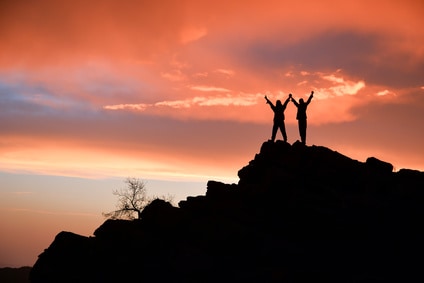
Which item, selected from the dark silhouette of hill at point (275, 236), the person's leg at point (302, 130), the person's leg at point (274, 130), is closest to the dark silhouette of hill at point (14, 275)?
the dark silhouette of hill at point (275, 236)

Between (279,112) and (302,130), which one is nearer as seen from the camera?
(279,112)

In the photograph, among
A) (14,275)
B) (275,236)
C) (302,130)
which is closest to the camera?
(275,236)

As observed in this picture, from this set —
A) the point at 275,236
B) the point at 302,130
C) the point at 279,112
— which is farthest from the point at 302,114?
the point at 275,236

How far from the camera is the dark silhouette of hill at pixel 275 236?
77.7 feet

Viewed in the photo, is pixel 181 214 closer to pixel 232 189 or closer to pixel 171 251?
pixel 171 251

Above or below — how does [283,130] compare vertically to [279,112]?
below

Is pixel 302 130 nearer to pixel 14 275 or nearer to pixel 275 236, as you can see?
pixel 275 236

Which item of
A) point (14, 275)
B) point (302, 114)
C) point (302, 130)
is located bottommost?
point (14, 275)

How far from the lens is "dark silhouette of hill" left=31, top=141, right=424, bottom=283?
23.7m

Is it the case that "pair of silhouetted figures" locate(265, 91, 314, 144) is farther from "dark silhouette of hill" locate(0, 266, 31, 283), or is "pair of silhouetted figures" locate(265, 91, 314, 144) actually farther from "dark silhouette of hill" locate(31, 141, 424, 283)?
"dark silhouette of hill" locate(0, 266, 31, 283)

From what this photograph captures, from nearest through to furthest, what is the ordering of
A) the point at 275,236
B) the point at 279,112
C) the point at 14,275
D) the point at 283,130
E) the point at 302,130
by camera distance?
the point at 275,236, the point at 279,112, the point at 302,130, the point at 283,130, the point at 14,275

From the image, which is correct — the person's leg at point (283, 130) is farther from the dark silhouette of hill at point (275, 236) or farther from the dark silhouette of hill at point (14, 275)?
the dark silhouette of hill at point (14, 275)

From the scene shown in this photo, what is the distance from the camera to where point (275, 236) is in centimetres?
2755

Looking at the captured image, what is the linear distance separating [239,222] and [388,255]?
10.4m
